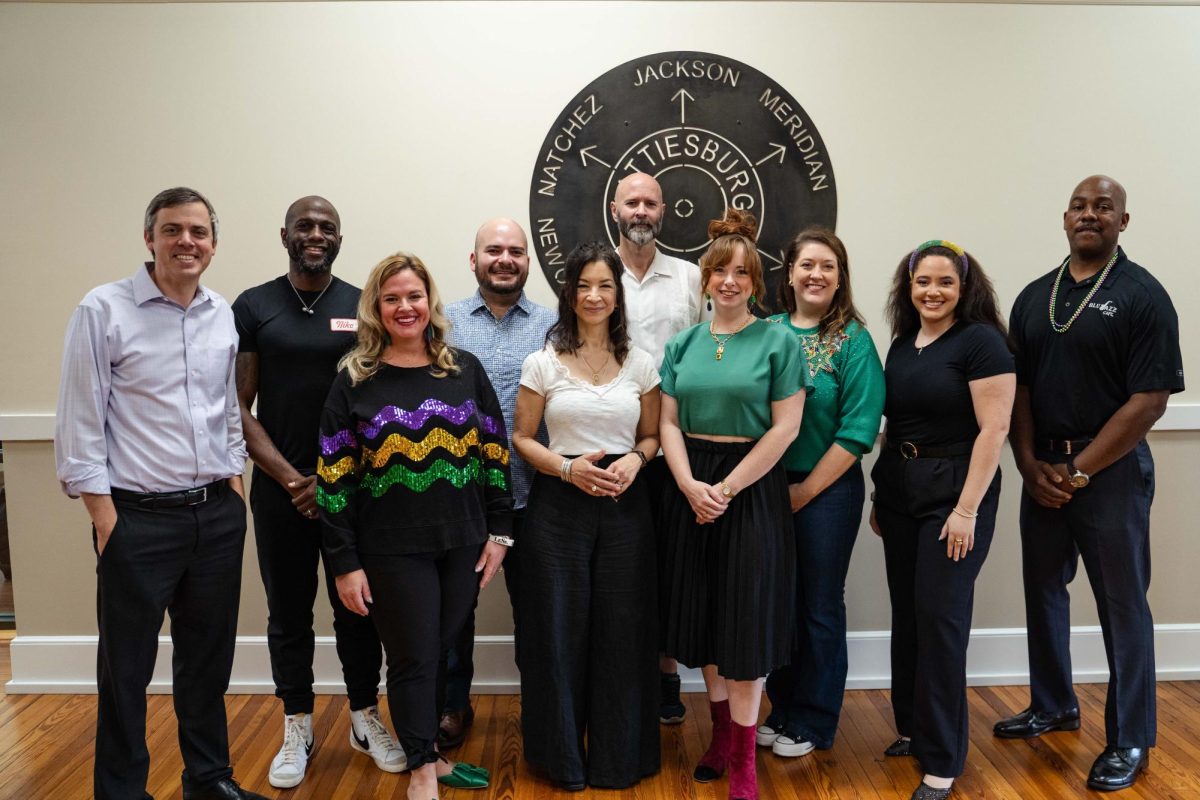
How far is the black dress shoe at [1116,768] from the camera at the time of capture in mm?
2748

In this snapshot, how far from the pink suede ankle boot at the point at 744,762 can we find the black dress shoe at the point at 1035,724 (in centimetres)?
110

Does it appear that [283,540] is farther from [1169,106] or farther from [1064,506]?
[1169,106]

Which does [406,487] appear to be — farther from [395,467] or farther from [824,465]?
[824,465]

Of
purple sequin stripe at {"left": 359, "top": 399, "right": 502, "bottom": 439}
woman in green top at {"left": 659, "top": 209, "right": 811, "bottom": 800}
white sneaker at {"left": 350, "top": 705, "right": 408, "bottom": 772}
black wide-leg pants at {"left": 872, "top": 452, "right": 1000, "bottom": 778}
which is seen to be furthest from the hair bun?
white sneaker at {"left": 350, "top": 705, "right": 408, "bottom": 772}

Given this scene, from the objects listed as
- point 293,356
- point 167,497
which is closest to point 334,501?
point 167,497

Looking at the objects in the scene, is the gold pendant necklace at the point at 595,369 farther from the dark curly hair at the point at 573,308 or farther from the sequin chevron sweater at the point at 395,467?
the sequin chevron sweater at the point at 395,467

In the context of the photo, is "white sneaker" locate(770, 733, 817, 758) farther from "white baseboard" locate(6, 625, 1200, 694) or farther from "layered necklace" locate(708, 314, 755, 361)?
"layered necklace" locate(708, 314, 755, 361)

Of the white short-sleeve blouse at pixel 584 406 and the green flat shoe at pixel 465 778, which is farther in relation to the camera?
the green flat shoe at pixel 465 778

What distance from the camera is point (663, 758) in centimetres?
297

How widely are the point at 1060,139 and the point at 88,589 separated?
4257 mm

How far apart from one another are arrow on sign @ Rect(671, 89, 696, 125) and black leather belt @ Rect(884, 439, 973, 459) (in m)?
1.53

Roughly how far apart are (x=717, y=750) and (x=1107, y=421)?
1.62 m

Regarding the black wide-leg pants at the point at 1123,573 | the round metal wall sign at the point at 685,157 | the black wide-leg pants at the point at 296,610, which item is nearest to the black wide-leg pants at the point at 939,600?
the black wide-leg pants at the point at 1123,573

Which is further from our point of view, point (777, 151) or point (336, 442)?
point (777, 151)
